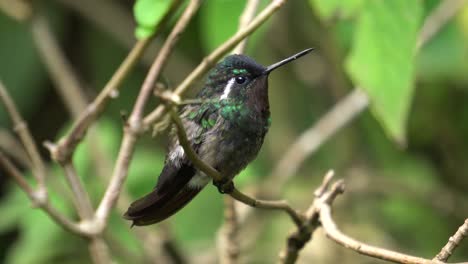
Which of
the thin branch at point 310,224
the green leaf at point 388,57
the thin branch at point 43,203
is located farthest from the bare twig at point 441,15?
the thin branch at point 43,203

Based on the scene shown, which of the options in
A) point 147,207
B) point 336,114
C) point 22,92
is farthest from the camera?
point 22,92

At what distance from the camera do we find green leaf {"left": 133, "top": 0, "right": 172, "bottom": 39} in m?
1.62

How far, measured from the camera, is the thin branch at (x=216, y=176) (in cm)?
119

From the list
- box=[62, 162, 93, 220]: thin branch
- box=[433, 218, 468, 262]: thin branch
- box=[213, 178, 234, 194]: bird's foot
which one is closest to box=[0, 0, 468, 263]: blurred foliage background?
box=[62, 162, 93, 220]: thin branch

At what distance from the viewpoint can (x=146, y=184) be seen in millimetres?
3102

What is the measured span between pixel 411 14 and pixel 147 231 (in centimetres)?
165

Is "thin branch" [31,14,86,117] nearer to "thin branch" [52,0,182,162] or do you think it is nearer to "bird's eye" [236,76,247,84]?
"thin branch" [52,0,182,162]

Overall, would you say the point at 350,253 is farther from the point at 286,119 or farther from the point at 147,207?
the point at 147,207

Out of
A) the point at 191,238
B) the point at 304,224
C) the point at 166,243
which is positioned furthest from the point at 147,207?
the point at 191,238

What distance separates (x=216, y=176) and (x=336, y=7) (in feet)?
1.73

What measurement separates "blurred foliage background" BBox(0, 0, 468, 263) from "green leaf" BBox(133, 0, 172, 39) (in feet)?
4.10

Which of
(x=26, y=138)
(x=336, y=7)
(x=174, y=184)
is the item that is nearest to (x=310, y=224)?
(x=174, y=184)

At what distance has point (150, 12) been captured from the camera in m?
1.63

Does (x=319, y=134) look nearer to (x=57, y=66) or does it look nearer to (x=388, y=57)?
(x=57, y=66)
